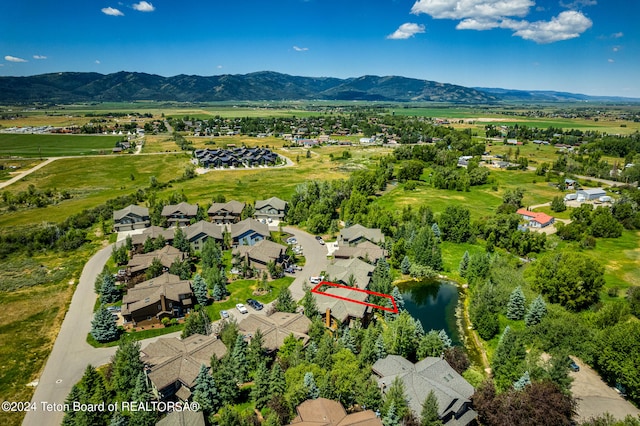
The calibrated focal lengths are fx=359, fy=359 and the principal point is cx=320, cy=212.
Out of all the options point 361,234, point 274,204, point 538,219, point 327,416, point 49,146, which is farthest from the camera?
point 49,146

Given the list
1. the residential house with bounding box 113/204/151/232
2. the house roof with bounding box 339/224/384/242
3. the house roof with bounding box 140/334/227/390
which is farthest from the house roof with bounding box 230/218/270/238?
the house roof with bounding box 140/334/227/390

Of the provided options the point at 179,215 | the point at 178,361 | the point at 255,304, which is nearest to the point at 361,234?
the point at 255,304

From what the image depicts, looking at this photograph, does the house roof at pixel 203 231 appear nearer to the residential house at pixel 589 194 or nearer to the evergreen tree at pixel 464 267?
the evergreen tree at pixel 464 267

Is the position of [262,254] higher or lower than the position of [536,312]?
higher

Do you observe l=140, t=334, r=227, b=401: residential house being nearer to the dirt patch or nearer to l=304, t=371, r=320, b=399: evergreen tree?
l=304, t=371, r=320, b=399: evergreen tree

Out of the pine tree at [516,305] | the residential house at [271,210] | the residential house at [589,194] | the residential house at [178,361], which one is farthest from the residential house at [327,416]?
the residential house at [589,194]

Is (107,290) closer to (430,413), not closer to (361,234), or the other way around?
(361,234)

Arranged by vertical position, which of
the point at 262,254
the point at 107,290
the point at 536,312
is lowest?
the point at 107,290

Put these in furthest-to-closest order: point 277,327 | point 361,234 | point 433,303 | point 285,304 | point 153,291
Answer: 1. point 361,234
2. point 433,303
3. point 153,291
4. point 285,304
5. point 277,327

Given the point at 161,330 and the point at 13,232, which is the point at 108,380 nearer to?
the point at 161,330
